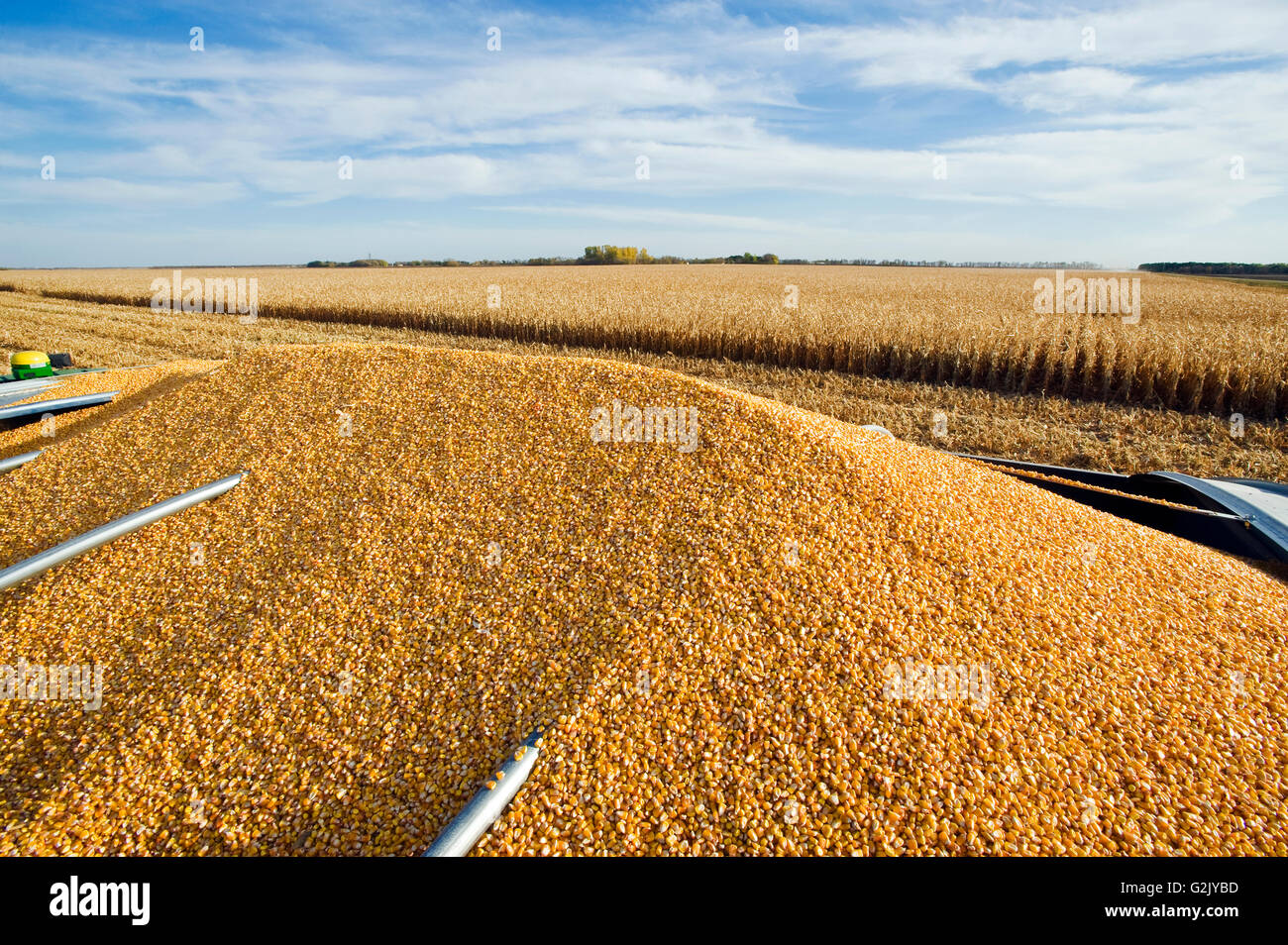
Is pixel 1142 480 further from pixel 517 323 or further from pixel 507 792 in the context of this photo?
pixel 517 323

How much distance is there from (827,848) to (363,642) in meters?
1.72

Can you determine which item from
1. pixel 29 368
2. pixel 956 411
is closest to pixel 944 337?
pixel 956 411

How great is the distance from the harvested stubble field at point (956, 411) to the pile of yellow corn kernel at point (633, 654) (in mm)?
4043

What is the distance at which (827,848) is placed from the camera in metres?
1.75

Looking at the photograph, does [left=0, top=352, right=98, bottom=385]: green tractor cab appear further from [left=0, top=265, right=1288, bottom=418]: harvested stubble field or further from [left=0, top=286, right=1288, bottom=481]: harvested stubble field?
[left=0, top=265, right=1288, bottom=418]: harvested stubble field

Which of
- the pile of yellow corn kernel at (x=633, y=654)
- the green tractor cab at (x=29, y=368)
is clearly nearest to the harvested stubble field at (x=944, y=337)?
the pile of yellow corn kernel at (x=633, y=654)

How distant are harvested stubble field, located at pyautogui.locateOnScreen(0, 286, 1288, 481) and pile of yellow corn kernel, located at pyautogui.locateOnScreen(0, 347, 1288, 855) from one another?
404cm

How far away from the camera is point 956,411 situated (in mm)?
8734

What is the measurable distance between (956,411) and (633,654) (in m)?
7.87

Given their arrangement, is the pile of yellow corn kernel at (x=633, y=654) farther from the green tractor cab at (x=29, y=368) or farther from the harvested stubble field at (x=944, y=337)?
the harvested stubble field at (x=944, y=337)

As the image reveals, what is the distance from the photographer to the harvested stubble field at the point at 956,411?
689cm

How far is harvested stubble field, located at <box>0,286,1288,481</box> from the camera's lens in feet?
22.6
